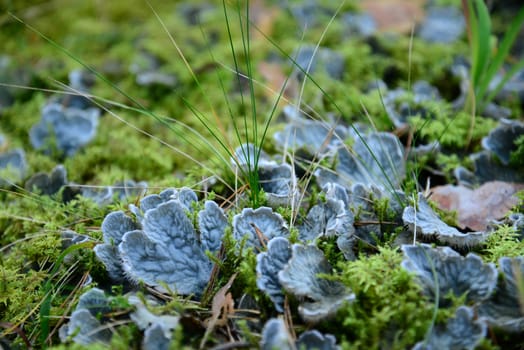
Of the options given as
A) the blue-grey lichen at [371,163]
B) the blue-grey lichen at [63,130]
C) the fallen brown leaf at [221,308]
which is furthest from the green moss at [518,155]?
the blue-grey lichen at [63,130]

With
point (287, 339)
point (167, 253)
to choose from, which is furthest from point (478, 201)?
point (167, 253)

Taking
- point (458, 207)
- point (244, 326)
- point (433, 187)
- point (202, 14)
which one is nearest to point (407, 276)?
point (244, 326)

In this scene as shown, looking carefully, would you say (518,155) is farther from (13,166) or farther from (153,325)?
(13,166)

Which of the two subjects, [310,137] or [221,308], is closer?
[221,308]

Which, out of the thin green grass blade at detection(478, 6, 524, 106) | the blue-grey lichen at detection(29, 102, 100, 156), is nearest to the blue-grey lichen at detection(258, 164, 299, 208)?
the thin green grass blade at detection(478, 6, 524, 106)

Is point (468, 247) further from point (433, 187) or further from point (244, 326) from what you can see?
point (244, 326)

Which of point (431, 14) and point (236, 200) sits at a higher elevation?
point (431, 14)
